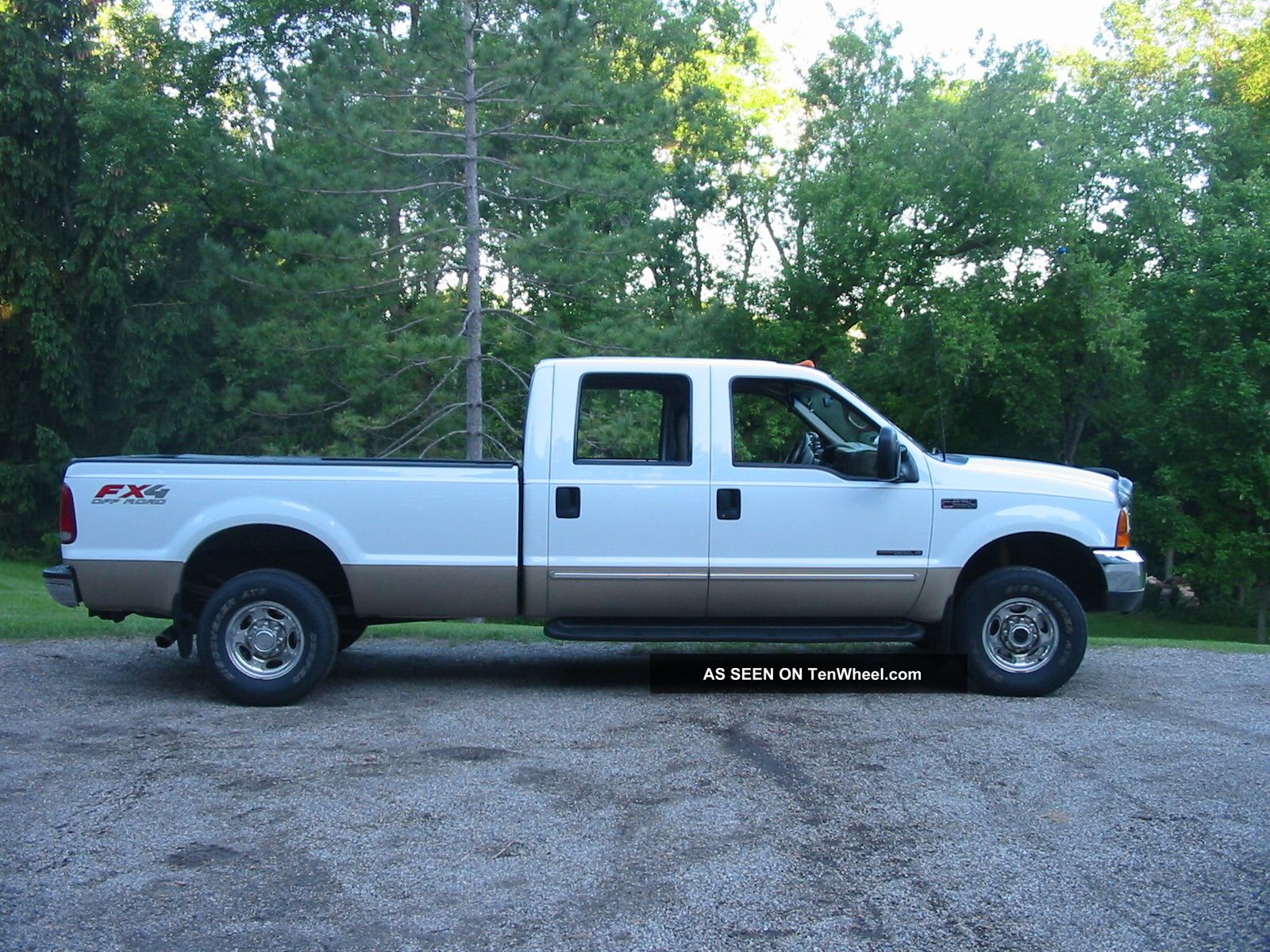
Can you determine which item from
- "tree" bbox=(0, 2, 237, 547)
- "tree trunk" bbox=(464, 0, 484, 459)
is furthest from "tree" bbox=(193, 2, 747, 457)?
"tree" bbox=(0, 2, 237, 547)

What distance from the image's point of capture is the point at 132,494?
286 inches

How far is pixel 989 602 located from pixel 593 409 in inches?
109

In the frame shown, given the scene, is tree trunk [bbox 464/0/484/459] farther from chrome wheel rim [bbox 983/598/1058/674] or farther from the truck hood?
chrome wheel rim [bbox 983/598/1058/674]

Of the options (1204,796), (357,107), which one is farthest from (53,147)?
(1204,796)

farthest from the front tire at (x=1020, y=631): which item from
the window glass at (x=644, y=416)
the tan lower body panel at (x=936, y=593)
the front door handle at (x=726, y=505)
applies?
the window glass at (x=644, y=416)

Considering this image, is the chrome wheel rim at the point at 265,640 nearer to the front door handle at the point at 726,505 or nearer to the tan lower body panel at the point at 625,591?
the tan lower body panel at the point at 625,591

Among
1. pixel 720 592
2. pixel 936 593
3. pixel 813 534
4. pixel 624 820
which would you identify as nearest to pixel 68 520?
pixel 720 592

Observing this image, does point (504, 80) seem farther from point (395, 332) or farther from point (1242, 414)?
point (1242, 414)

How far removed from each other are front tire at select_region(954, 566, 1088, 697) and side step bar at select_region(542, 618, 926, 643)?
0.36 meters

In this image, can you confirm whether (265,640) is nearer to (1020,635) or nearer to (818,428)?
(818,428)

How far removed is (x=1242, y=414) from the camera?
27.0m

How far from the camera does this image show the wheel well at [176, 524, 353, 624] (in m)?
7.44

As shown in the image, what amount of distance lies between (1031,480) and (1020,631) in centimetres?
94

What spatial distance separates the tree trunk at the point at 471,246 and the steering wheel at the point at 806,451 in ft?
40.8
